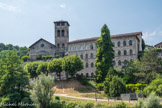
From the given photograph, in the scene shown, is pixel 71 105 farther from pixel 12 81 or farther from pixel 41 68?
pixel 41 68

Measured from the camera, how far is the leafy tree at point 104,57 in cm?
3931

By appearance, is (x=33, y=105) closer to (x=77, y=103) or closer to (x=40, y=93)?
(x=40, y=93)

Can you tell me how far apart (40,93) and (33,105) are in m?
2.12

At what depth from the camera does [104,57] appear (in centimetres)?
4025

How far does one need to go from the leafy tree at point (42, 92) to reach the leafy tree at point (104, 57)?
1467cm

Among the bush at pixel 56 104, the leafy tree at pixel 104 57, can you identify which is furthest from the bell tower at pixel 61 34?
the bush at pixel 56 104

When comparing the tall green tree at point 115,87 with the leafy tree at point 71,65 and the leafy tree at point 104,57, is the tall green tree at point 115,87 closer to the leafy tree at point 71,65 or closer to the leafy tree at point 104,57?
the leafy tree at point 104,57

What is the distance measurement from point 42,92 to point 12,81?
18.8 feet

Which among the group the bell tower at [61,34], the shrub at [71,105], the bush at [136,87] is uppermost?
the bell tower at [61,34]

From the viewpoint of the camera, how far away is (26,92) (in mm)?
29797

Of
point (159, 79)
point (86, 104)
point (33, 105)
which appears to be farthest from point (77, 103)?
point (159, 79)

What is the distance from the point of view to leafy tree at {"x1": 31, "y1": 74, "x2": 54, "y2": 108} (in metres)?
26.0

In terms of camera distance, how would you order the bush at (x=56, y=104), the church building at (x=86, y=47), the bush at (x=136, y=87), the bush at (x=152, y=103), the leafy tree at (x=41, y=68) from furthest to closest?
1. the church building at (x=86, y=47)
2. the leafy tree at (x=41, y=68)
3. the bush at (x=136, y=87)
4. the bush at (x=56, y=104)
5. the bush at (x=152, y=103)

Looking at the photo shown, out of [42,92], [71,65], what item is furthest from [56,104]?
[71,65]
